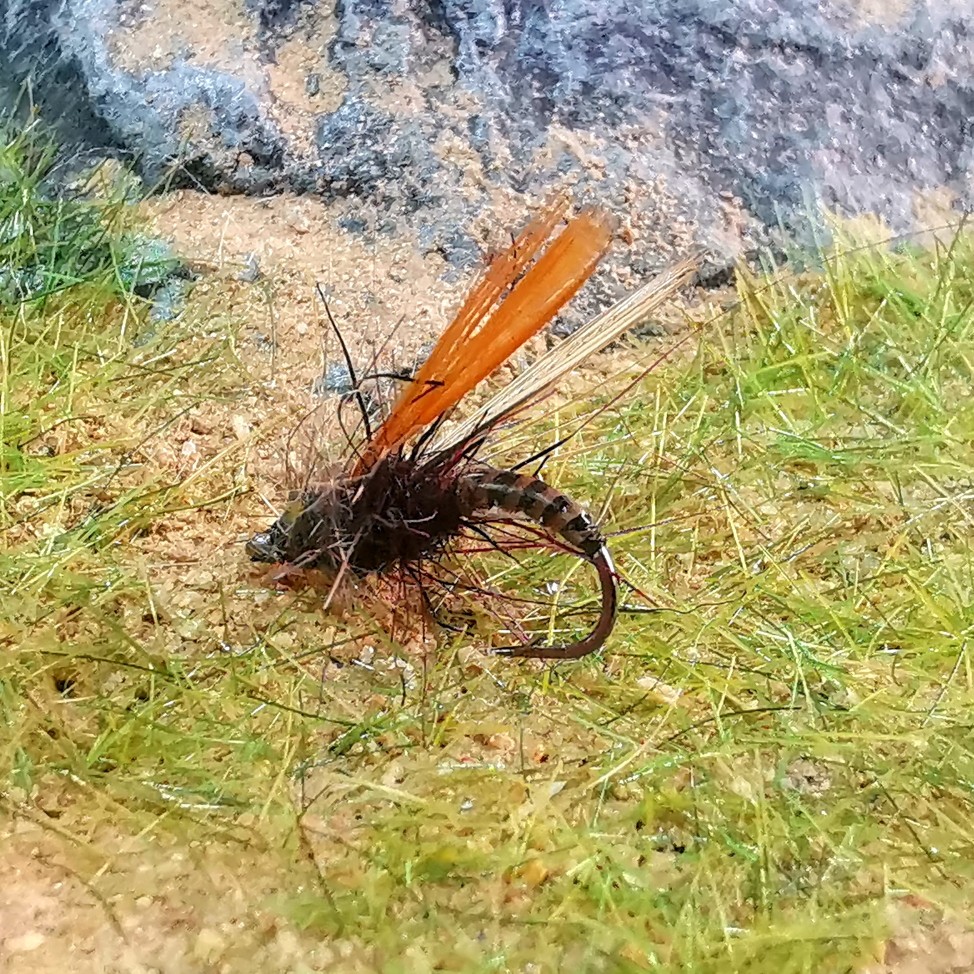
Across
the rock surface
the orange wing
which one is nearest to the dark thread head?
the orange wing

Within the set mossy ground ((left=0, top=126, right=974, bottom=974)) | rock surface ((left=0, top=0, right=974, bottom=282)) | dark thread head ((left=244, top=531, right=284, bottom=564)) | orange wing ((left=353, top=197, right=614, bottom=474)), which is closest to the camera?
mossy ground ((left=0, top=126, right=974, bottom=974))

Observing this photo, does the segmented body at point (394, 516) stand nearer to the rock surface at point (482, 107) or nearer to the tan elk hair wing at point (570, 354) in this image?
the tan elk hair wing at point (570, 354)

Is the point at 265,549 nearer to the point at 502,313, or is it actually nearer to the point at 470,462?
the point at 470,462

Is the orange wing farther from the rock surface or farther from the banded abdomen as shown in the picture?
the rock surface

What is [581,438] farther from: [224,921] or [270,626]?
[224,921]

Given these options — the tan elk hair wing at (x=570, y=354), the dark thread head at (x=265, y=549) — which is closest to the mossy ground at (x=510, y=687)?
the dark thread head at (x=265, y=549)

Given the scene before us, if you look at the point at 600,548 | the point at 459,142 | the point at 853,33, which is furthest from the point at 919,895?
the point at 853,33

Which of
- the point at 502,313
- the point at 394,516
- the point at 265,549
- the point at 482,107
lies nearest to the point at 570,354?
the point at 502,313
